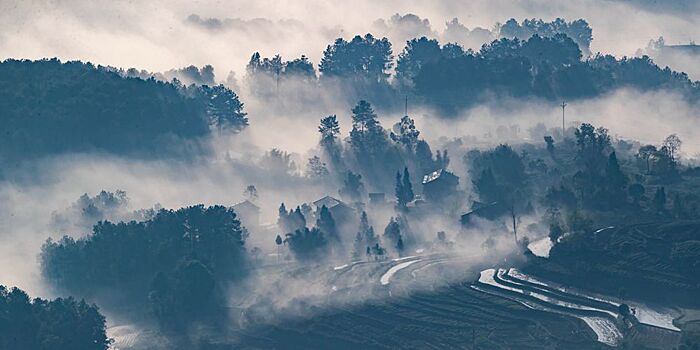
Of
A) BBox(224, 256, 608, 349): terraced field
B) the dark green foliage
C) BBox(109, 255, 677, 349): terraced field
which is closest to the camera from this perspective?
BBox(224, 256, 608, 349): terraced field

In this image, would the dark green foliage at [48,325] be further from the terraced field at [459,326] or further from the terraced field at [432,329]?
the terraced field at [432,329]

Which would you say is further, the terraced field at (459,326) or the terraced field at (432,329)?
the terraced field at (459,326)

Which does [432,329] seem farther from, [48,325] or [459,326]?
[48,325]

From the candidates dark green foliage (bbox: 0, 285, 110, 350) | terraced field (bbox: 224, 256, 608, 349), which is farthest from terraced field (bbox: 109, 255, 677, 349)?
dark green foliage (bbox: 0, 285, 110, 350)

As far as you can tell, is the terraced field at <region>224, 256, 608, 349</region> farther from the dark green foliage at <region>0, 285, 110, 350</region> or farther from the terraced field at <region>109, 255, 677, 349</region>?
the dark green foliage at <region>0, 285, 110, 350</region>

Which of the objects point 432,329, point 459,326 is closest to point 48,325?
point 432,329

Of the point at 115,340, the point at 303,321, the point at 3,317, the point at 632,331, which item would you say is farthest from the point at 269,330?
the point at 632,331

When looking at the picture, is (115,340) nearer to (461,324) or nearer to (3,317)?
(3,317)

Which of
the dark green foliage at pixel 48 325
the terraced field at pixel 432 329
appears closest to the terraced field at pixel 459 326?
the terraced field at pixel 432 329
